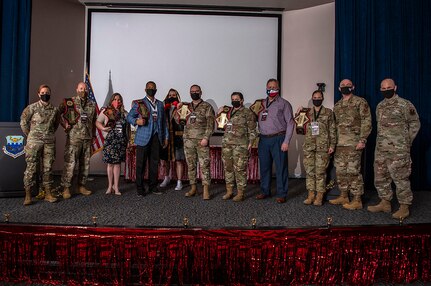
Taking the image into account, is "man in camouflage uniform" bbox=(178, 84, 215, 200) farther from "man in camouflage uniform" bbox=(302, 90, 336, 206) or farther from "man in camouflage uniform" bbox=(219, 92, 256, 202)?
"man in camouflage uniform" bbox=(302, 90, 336, 206)

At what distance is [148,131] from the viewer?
4.39 meters

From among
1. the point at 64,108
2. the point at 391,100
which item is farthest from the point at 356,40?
the point at 64,108

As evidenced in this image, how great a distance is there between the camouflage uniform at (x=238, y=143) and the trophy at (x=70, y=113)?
80.0 inches

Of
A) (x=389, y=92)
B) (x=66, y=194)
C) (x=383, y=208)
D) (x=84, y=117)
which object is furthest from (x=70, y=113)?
(x=383, y=208)

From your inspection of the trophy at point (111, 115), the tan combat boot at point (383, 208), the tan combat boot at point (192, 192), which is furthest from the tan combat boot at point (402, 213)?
the trophy at point (111, 115)

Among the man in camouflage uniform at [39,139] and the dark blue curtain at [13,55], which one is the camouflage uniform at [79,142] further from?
the dark blue curtain at [13,55]

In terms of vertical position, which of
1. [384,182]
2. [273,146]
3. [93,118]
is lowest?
[384,182]

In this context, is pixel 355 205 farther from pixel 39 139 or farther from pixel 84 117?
pixel 39 139

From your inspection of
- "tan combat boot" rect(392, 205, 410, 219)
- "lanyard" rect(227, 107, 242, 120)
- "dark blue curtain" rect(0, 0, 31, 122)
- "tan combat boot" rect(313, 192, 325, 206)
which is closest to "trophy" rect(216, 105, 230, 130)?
"lanyard" rect(227, 107, 242, 120)

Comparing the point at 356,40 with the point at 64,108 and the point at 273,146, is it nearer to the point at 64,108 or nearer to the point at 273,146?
the point at 273,146

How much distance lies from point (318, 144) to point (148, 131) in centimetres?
228

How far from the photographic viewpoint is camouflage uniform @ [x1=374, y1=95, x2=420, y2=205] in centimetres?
343

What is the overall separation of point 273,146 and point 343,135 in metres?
0.89

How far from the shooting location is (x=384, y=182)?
3.62m
